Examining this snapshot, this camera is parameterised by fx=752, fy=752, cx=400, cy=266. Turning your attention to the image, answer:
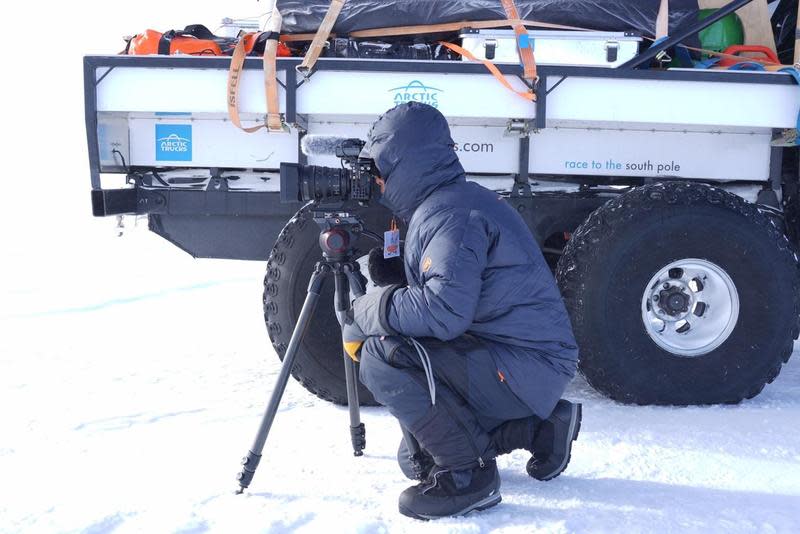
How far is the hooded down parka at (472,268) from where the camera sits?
7.48ft

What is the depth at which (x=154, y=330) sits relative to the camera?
5.08 meters

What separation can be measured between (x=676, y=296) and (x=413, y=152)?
1.66m

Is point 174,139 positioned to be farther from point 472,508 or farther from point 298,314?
point 472,508

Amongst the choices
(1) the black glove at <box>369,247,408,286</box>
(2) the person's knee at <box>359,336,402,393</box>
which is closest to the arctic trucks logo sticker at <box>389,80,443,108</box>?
(1) the black glove at <box>369,247,408,286</box>

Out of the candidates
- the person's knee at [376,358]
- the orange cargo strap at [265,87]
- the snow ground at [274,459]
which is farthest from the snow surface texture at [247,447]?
the orange cargo strap at [265,87]

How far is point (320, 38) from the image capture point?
11.3ft

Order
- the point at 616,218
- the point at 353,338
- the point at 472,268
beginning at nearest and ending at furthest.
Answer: the point at 472,268 < the point at 353,338 < the point at 616,218

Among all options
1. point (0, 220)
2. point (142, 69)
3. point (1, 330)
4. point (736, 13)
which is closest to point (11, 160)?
point (0, 220)

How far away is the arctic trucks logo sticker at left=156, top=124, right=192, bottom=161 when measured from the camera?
3572 millimetres

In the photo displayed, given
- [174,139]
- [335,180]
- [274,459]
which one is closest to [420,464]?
[274,459]

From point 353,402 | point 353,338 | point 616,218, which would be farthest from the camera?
point 616,218

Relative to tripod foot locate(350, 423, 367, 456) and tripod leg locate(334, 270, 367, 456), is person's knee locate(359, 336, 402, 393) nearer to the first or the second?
tripod leg locate(334, 270, 367, 456)

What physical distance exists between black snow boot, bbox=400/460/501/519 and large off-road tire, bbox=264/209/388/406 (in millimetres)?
1059

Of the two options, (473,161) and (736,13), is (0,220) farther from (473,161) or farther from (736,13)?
(736,13)
